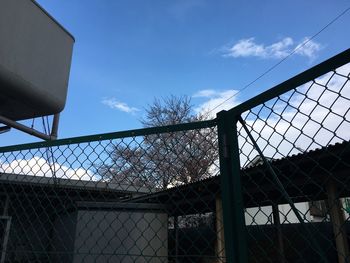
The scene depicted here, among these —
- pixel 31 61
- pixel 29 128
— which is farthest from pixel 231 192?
pixel 29 128

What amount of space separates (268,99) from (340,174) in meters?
4.05

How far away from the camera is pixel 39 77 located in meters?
3.31

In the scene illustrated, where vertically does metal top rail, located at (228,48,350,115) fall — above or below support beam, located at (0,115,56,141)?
below

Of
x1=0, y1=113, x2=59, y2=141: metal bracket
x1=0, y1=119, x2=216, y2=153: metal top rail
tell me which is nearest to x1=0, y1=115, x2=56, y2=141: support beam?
x1=0, y1=113, x2=59, y2=141: metal bracket

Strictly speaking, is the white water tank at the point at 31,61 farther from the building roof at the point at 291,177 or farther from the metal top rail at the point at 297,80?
the metal top rail at the point at 297,80

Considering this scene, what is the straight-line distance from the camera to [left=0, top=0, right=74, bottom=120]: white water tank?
2.94 metres

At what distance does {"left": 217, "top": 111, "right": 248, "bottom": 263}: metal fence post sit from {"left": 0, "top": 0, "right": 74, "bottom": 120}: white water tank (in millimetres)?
2314

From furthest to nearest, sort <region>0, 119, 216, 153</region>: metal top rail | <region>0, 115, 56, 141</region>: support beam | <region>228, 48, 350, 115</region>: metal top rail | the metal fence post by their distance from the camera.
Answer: <region>0, 115, 56, 141</region>: support beam → <region>0, 119, 216, 153</region>: metal top rail → the metal fence post → <region>228, 48, 350, 115</region>: metal top rail

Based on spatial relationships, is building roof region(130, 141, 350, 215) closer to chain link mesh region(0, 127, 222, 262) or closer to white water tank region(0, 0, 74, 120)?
chain link mesh region(0, 127, 222, 262)

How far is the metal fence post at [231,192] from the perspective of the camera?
51.9 inches

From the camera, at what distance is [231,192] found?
139 centimetres

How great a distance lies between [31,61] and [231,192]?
2.66 meters

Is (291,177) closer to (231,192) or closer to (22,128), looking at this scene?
(231,192)

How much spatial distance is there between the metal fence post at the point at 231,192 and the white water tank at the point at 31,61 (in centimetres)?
231
